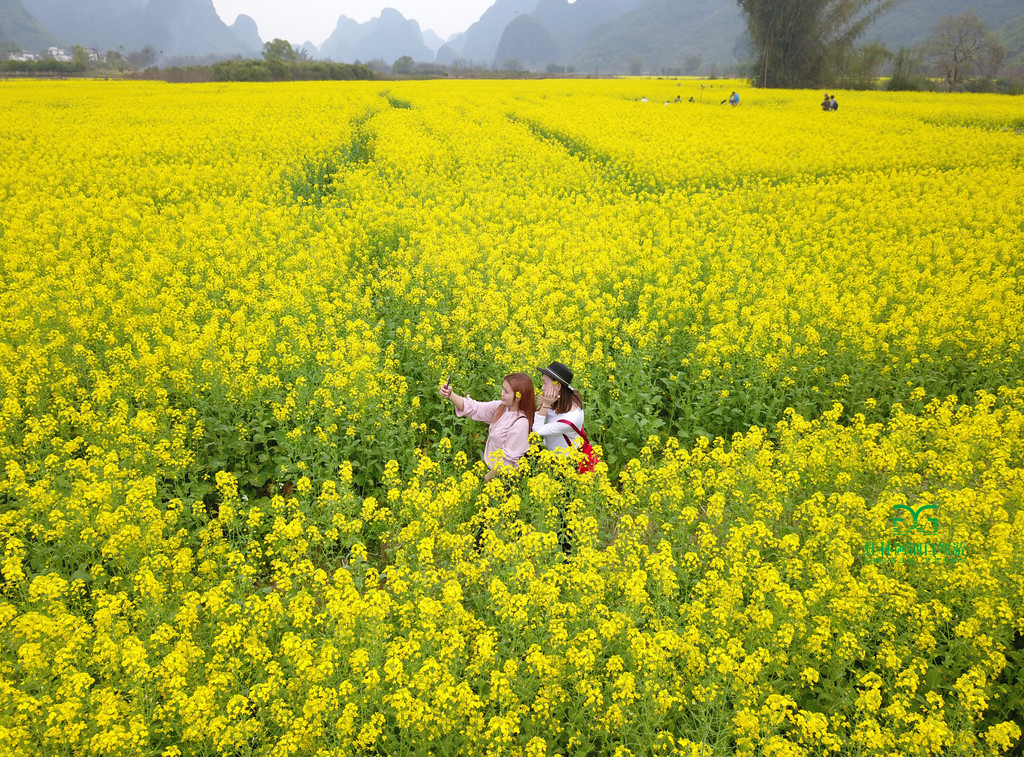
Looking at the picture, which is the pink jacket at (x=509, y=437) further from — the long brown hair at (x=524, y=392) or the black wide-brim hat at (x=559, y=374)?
the black wide-brim hat at (x=559, y=374)

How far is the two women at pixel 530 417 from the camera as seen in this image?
6.18 metres

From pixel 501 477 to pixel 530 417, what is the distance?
0.70 m

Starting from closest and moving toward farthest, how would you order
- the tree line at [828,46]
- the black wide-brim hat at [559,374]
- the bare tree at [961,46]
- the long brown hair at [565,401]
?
the black wide-brim hat at [559,374]
the long brown hair at [565,401]
the tree line at [828,46]
the bare tree at [961,46]

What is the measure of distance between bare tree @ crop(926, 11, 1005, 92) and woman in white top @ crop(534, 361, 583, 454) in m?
75.6

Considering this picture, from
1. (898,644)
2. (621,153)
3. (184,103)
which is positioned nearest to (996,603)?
(898,644)

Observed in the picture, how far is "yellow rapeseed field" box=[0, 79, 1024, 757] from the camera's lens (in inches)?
153

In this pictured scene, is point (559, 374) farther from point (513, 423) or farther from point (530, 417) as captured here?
point (513, 423)

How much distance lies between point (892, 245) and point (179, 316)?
44.9 ft

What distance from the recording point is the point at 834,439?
21.5 ft

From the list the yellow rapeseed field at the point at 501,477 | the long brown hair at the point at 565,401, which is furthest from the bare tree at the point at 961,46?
the long brown hair at the point at 565,401

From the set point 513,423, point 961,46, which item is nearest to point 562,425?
point 513,423

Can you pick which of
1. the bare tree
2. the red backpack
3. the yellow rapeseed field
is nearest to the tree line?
the bare tree

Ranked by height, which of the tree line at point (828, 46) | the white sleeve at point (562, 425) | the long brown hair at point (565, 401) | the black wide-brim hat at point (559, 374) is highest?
the tree line at point (828, 46)

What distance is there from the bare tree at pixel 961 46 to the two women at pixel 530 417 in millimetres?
75647
